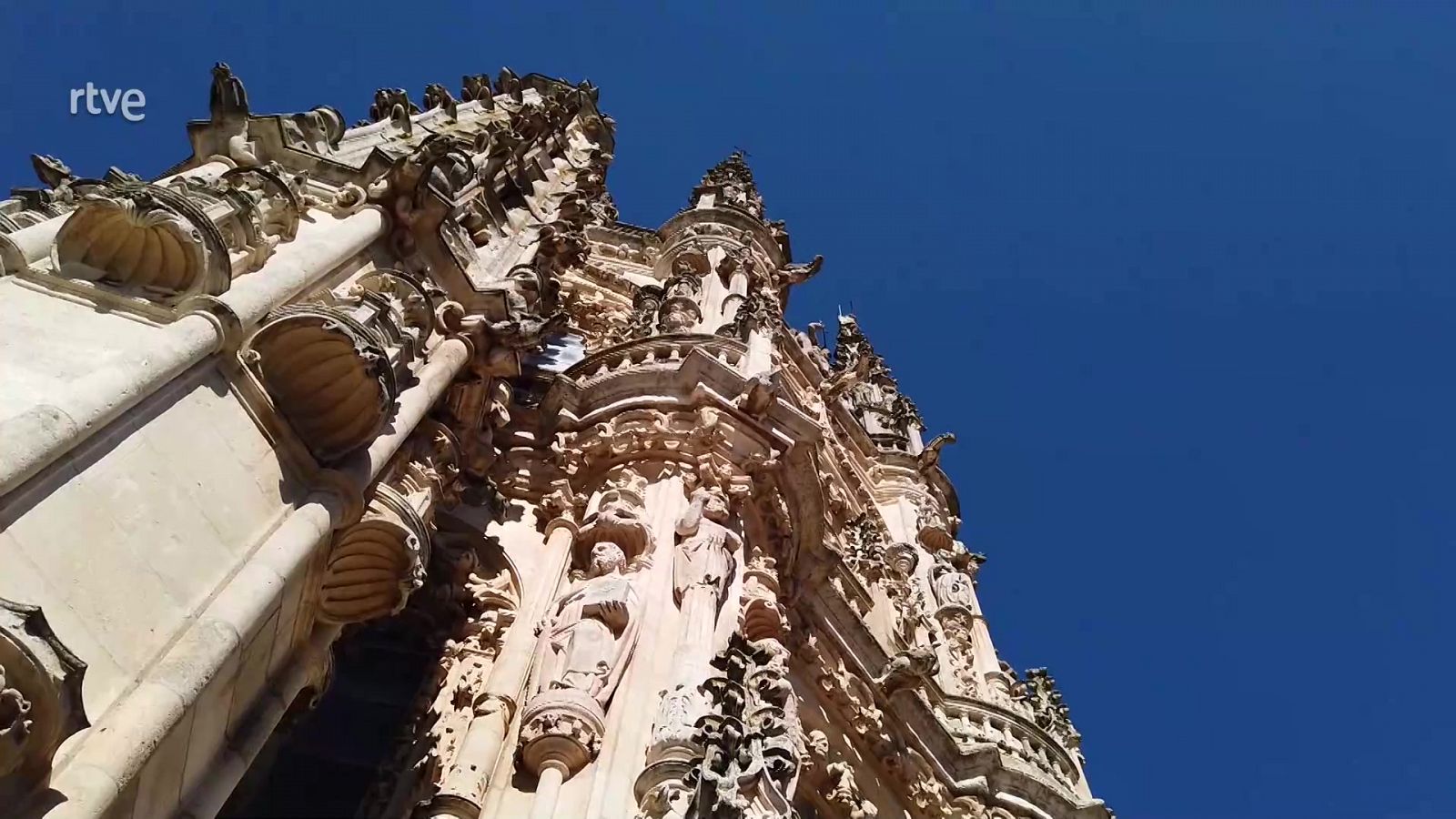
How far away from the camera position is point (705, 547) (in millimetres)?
9633

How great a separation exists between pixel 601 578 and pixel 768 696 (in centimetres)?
245

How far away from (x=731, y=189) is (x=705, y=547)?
447 inches

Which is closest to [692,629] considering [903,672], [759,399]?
A: [759,399]

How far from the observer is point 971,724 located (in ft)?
50.6

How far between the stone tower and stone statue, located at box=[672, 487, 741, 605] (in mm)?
43

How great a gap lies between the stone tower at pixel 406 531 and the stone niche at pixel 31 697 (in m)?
0.01

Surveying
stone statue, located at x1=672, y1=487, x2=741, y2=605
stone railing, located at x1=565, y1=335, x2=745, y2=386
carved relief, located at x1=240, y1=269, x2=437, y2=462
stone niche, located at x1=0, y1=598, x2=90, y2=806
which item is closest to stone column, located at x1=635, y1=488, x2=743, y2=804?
stone statue, located at x1=672, y1=487, x2=741, y2=605

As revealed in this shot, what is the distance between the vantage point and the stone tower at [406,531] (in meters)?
5.16

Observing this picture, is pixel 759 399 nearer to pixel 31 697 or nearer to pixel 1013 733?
pixel 1013 733

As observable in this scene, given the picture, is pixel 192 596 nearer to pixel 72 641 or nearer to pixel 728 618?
pixel 72 641

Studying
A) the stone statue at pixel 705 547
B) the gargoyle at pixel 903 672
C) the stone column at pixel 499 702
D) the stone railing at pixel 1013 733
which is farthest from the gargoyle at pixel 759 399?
the stone railing at pixel 1013 733

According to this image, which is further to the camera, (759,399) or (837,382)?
(837,382)

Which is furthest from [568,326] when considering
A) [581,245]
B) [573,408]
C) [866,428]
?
[866,428]

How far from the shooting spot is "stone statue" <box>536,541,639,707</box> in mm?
7859
